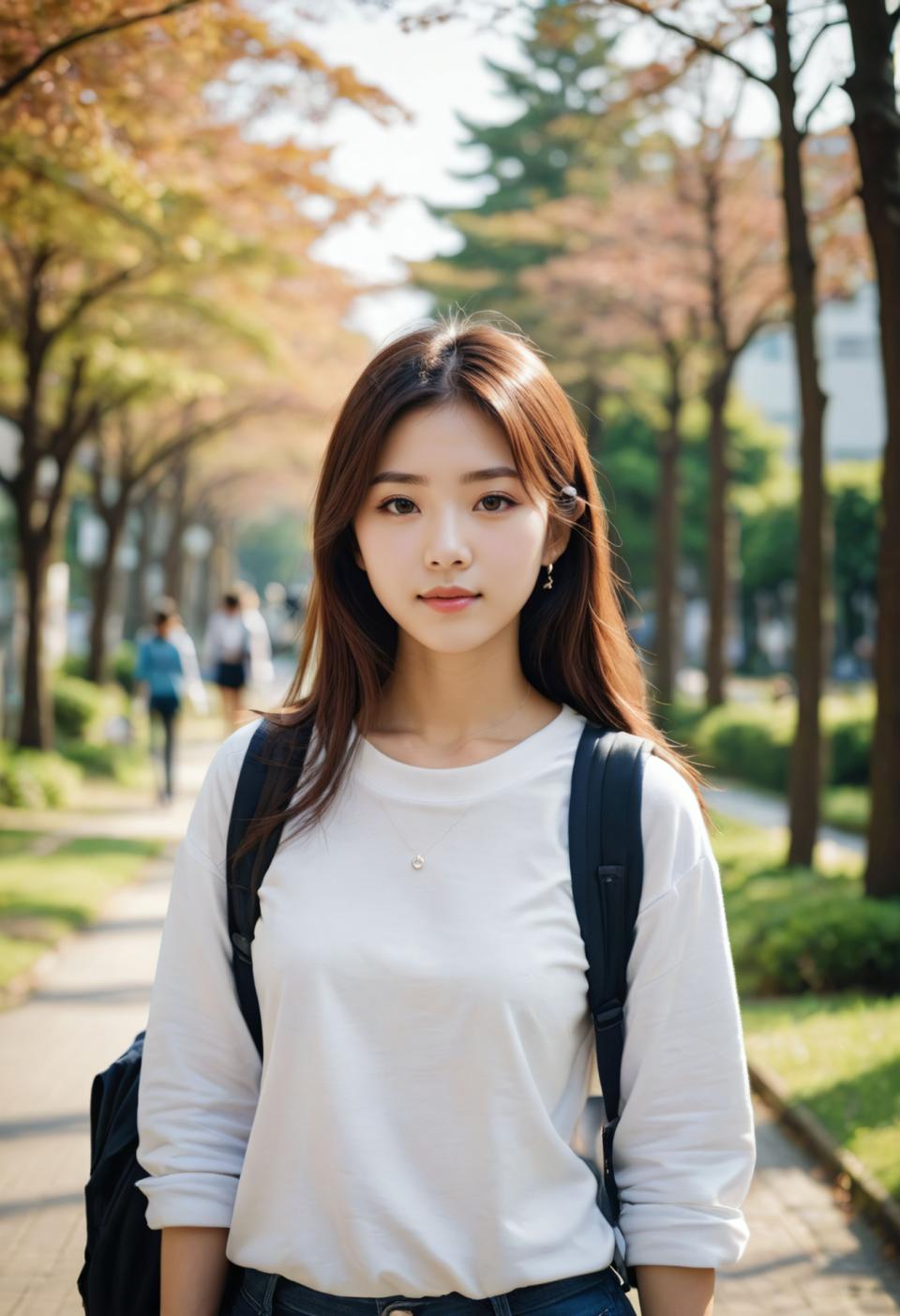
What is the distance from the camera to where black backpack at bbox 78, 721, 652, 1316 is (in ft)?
6.55

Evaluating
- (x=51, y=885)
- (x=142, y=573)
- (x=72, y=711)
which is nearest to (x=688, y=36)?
(x=51, y=885)

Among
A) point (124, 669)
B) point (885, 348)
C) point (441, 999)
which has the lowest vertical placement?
point (124, 669)

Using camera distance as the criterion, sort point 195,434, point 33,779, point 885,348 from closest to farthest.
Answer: point 885,348 < point 33,779 < point 195,434

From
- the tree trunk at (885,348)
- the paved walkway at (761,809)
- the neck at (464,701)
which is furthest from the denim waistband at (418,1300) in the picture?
the paved walkway at (761,809)

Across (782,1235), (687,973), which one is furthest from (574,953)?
(782,1235)

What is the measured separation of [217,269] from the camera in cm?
1533

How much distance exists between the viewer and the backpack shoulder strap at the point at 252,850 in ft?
6.79

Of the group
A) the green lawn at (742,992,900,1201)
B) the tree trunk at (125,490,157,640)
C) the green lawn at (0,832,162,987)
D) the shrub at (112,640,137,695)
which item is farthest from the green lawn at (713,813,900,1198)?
the tree trunk at (125,490,157,640)

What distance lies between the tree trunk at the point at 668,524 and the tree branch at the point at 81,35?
15926 mm

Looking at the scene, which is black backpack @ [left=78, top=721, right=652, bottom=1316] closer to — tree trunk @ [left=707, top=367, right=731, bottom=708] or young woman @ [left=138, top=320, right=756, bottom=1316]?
young woman @ [left=138, top=320, right=756, bottom=1316]

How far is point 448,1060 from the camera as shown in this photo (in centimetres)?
193

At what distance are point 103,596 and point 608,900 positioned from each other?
2255cm

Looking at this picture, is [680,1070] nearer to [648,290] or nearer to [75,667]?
[648,290]

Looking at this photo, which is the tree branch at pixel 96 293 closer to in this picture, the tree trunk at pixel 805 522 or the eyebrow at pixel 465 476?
the tree trunk at pixel 805 522
